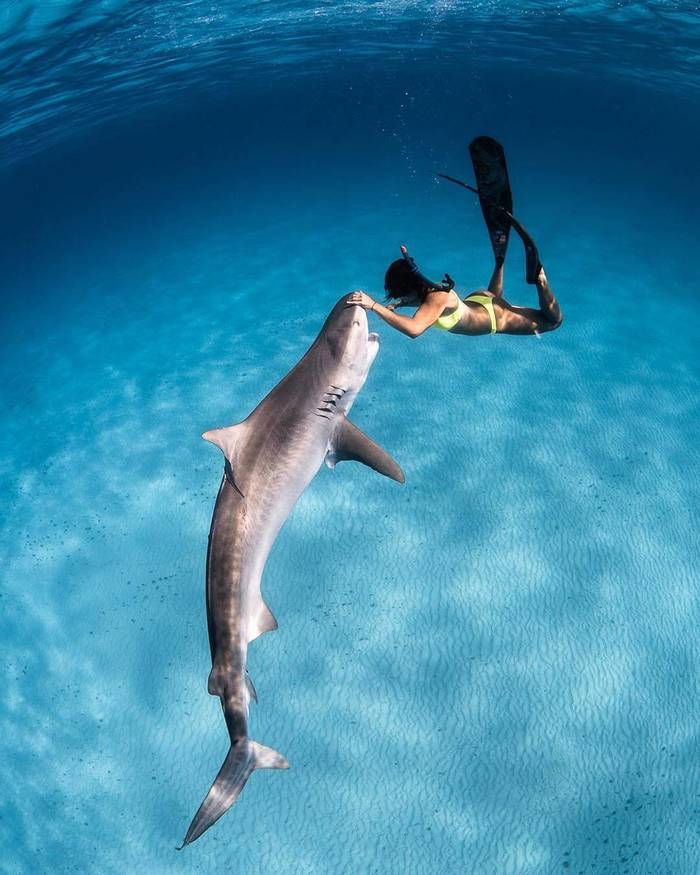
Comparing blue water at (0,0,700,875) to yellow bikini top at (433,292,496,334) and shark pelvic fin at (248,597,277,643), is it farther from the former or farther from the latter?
yellow bikini top at (433,292,496,334)

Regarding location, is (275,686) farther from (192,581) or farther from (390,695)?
(192,581)

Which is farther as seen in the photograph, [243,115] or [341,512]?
[243,115]

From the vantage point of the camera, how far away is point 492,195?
5.87m

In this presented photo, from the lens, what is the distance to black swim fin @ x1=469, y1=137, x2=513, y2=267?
18.5 feet

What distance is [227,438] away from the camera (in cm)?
479

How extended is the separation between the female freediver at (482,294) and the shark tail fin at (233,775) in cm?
344

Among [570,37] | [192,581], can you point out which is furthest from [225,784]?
[570,37]

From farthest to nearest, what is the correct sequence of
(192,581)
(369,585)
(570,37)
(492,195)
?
(570,37), (192,581), (369,585), (492,195)

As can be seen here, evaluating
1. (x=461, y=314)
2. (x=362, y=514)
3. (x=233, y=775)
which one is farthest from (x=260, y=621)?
(x=362, y=514)

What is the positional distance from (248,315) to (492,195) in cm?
1037

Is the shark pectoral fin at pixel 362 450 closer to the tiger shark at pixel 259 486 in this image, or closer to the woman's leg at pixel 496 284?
the tiger shark at pixel 259 486

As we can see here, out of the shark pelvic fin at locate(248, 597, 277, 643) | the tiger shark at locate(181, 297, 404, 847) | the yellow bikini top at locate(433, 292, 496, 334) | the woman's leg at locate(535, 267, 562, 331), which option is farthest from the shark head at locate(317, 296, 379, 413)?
the woman's leg at locate(535, 267, 562, 331)

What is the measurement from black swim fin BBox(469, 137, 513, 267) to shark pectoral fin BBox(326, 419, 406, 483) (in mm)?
2362

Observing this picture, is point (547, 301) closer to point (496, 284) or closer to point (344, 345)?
point (496, 284)
